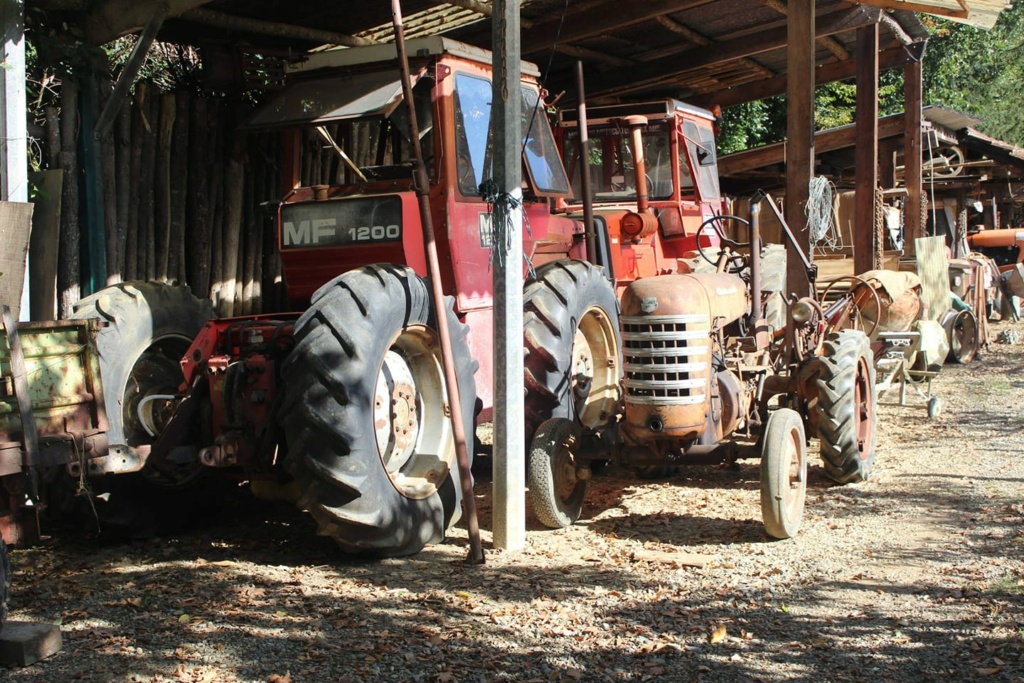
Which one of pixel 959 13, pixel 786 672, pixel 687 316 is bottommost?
pixel 786 672

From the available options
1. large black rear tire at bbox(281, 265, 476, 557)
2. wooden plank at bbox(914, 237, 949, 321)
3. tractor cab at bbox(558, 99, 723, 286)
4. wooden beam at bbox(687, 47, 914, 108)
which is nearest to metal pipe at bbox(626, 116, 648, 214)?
tractor cab at bbox(558, 99, 723, 286)

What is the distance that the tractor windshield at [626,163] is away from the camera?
31.5ft

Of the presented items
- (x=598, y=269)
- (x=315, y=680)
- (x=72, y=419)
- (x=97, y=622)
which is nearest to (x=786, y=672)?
(x=315, y=680)

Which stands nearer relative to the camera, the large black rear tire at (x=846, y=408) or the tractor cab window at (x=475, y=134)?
the tractor cab window at (x=475, y=134)

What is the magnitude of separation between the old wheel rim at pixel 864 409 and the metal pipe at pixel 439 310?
9.36ft

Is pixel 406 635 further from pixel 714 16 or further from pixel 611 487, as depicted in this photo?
pixel 714 16

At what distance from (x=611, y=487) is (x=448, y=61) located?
9.32ft

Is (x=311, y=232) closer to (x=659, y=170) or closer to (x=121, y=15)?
(x=121, y=15)

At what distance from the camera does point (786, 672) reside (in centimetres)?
391

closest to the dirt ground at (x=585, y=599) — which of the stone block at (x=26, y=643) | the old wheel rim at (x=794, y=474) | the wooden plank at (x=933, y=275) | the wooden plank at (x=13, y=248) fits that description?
the stone block at (x=26, y=643)

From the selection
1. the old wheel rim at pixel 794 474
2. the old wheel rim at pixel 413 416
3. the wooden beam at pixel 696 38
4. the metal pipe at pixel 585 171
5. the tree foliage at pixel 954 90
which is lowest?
the old wheel rim at pixel 794 474

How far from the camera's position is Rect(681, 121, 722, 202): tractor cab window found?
31.8 feet

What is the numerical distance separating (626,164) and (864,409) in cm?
350

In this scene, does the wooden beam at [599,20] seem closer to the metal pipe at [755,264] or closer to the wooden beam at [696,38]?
the wooden beam at [696,38]
